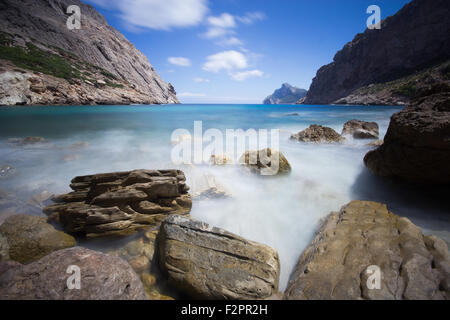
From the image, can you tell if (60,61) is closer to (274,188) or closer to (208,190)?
(208,190)

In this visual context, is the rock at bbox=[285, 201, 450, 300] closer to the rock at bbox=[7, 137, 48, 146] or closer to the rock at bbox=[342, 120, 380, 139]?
the rock at bbox=[342, 120, 380, 139]

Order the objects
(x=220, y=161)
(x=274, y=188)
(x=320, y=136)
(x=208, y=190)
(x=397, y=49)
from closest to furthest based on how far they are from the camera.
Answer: (x=208, y=190)
(x=274, y=188)
(x=220, y=161)
(x=320, y=136)
(x=397, y=49)

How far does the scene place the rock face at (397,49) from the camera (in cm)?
6844

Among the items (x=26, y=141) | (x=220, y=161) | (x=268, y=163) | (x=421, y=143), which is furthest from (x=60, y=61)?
(x=421, y=143)

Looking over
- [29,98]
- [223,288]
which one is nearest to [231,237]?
[223,288]

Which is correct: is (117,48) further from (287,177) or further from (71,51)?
(287,177)

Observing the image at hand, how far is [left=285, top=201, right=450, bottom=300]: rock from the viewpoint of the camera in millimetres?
2225

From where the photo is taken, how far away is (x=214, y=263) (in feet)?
9.43

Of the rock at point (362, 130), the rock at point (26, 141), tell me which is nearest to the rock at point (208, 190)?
the rock at point (362, 130)

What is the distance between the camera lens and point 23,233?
317cm

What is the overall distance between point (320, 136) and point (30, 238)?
12.5m

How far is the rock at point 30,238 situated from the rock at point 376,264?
3788 millimetres

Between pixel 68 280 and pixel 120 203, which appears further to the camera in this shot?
pixel 120 203

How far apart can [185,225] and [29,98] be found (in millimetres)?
45335
